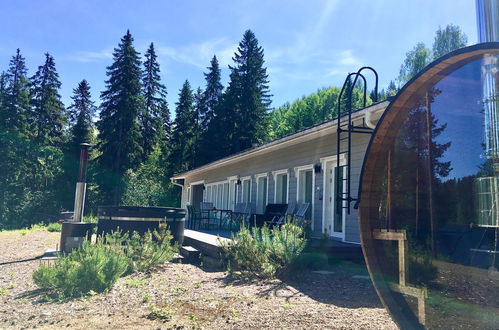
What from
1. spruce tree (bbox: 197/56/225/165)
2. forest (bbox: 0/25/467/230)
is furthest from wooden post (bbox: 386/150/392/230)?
spruce tree (bbox: 197/56/225/165)

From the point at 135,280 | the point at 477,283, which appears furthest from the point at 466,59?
the point at 135,280

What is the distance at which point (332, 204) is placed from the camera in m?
8.54

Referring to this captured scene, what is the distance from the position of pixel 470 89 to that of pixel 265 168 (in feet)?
32.1

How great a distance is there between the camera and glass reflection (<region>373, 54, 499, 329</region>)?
88.8 inches

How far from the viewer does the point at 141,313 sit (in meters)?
3.90

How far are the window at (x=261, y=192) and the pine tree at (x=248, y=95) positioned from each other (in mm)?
19602

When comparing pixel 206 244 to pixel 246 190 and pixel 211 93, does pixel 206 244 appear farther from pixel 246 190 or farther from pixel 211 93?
pixel 211 93

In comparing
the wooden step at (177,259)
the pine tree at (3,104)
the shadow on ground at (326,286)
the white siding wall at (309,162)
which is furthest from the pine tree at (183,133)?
the shadow on ground at (326,286)

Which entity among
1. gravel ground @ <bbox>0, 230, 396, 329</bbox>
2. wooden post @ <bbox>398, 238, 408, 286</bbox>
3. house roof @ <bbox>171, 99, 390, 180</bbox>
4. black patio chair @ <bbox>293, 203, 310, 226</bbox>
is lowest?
gravel ground @ <bbox>0, 230, 396, 329</bbox>

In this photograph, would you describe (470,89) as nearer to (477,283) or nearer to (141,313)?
(477,283)

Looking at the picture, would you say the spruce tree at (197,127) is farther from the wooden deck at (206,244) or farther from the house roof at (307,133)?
the wooden deck at (206,244)

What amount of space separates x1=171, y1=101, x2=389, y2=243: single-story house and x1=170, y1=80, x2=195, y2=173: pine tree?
64.7ft

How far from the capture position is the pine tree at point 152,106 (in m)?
32.6

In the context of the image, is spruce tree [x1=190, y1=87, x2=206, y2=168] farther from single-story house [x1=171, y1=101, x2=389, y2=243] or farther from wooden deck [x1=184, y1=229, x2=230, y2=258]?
wooden deck [x1=184, y1=229, x2=230, y2=258]
